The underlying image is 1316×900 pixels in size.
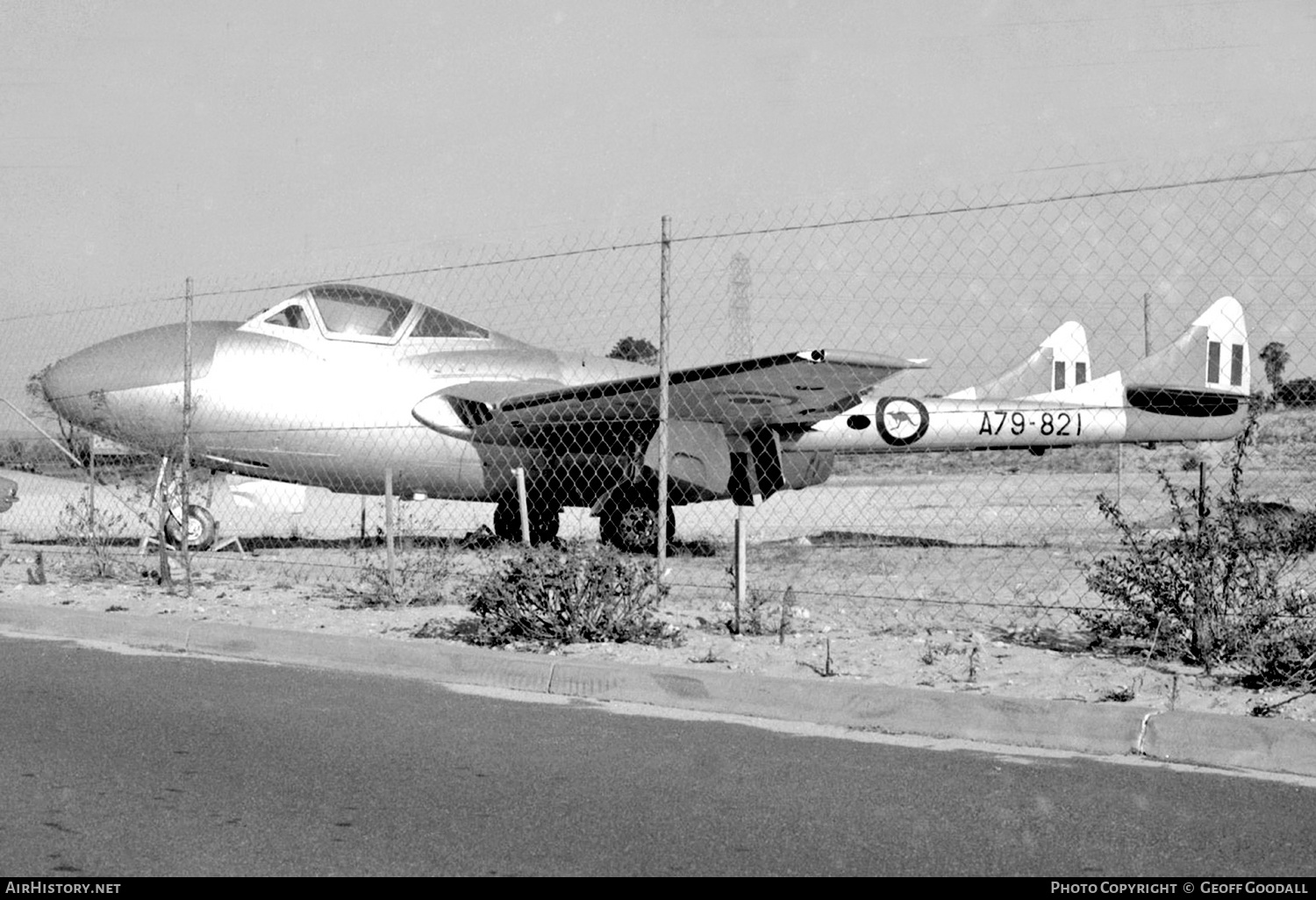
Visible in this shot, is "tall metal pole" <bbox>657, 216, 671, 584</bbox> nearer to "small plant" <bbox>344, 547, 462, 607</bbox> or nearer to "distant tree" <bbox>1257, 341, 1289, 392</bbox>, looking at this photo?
"small plant" <bbox>344, 547, 462, 607</bbox>

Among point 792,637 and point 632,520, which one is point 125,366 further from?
point 792,637

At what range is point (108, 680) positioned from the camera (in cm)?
741

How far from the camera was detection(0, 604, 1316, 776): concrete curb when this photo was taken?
215 inches

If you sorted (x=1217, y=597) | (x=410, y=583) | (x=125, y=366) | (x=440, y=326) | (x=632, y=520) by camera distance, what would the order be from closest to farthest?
(x=1217, y=597) < (x=410, y=583) < (x=125, y=366) < (x=632, y=520) < (x=440, y=326)

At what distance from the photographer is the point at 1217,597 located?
7.08 meters

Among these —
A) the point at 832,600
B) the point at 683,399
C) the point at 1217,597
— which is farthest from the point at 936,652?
the point at 683,399

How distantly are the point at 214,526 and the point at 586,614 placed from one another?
7394 mm

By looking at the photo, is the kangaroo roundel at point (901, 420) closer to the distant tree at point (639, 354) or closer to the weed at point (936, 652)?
the distant tree at point (639, 354)

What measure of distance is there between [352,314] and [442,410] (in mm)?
1354

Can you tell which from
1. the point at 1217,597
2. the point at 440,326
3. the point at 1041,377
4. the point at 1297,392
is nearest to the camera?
the point at 1217,597

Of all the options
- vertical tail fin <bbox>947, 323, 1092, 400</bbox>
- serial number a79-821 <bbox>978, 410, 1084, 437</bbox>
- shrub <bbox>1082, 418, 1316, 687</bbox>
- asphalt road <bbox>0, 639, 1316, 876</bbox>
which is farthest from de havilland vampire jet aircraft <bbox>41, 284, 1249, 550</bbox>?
asphalt road <bbox>0, 639, 1316, 876</bbox>

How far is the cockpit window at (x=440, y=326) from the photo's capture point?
15.2m

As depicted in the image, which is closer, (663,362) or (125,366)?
(663,362)
